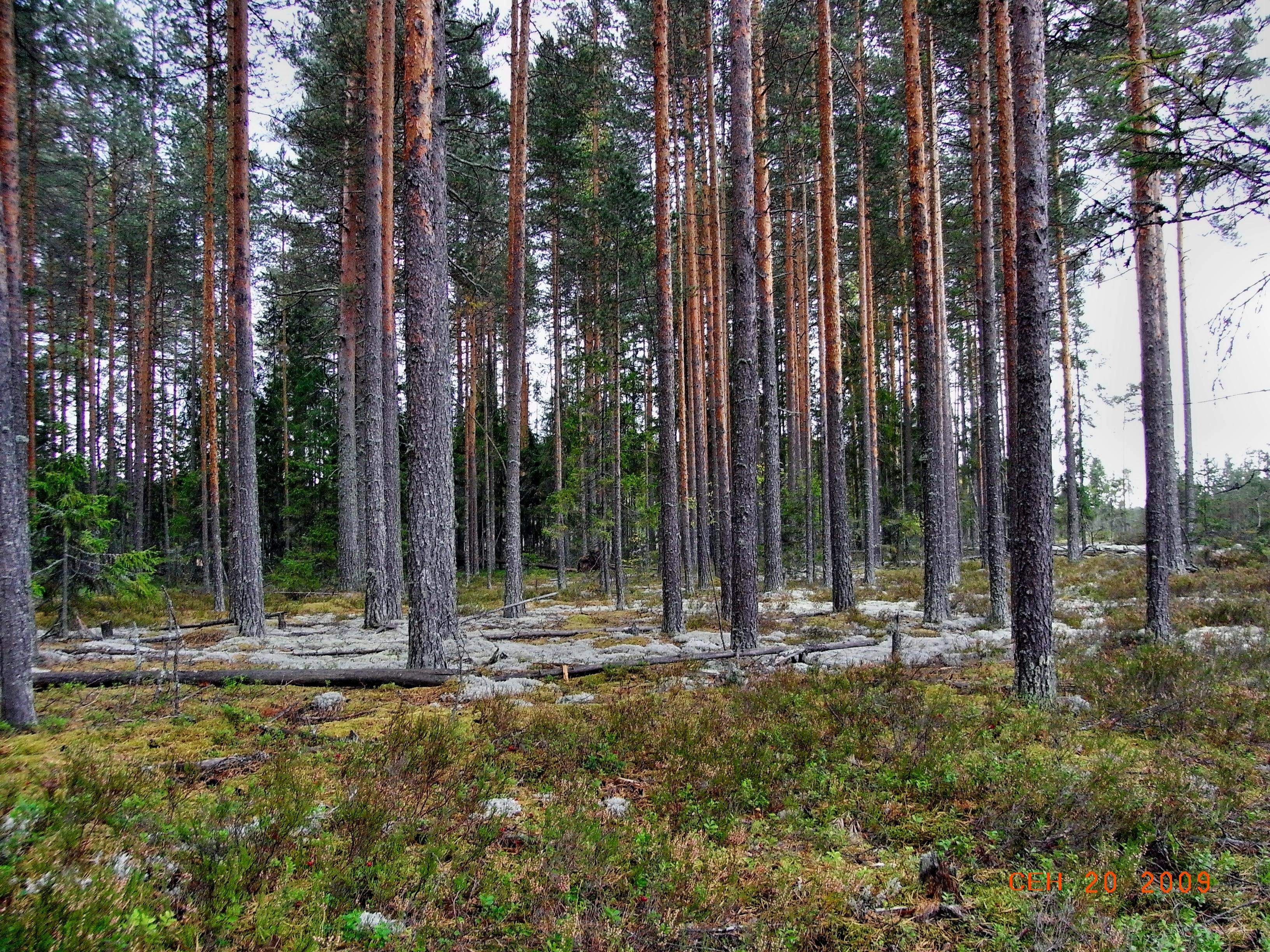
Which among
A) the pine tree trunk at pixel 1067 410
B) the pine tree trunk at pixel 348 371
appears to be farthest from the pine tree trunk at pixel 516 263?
the pine tree trunk at pixel 1067 410

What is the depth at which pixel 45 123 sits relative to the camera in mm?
15773

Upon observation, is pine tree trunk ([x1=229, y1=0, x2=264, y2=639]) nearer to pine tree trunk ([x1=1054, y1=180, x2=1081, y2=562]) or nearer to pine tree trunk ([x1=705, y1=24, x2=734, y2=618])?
pine tree trunk ([x1=705, y1=24, x2=734, y2=618])

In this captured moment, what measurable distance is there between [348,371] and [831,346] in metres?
12.8

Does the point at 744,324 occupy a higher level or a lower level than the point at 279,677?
higher

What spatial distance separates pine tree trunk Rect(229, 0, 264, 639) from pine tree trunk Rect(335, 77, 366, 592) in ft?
15.9

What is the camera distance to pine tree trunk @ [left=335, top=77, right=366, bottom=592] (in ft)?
55.5

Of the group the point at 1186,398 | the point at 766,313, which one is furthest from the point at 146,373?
the point at 1186,398

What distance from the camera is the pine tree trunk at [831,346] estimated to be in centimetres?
1296

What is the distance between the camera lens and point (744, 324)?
9398 mm

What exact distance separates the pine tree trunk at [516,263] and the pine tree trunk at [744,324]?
6.00 meters

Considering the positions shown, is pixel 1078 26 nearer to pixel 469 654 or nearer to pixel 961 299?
pixel 469 654

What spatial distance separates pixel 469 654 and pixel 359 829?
6375 millimetres

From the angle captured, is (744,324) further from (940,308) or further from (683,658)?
(940,308)

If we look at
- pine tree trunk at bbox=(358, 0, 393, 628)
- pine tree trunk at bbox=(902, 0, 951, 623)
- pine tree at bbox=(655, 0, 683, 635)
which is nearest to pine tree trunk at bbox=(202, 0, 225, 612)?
pine tree trunk at bbox=(358, 0, 393, 628)
